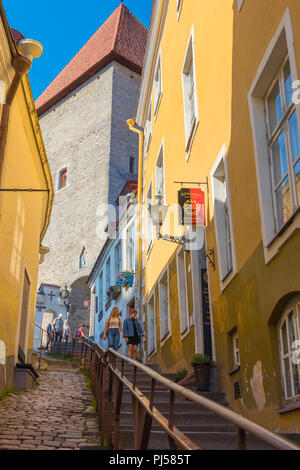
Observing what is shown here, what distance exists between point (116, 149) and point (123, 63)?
697cm

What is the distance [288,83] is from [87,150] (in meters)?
33.1

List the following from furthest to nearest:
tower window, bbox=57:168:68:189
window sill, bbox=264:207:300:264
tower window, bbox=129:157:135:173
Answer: tower window, bbox=57:168:68:189 → tower window, bbox=129:157:135:173 → window sill, bbox=264:207:300:264

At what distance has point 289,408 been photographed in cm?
516

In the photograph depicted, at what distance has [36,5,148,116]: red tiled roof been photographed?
130 feet

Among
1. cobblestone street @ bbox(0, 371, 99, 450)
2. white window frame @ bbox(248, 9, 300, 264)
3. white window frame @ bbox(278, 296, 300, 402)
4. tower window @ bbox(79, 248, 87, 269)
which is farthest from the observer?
tower window @ bbox(79, 248, 87, 269)

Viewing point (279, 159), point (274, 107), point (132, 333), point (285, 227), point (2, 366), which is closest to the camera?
point (285, 227)

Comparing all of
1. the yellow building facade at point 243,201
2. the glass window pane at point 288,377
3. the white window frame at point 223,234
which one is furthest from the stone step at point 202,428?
the white window frame at point 223,234

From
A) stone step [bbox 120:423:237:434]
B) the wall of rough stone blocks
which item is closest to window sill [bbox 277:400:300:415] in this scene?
stone step [bbox 120:423:237:434]

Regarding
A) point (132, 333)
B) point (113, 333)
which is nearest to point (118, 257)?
point (113, 333)

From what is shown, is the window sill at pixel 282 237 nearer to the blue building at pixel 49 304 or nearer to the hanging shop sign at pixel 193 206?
the hanging shop sign at pixel 193 206

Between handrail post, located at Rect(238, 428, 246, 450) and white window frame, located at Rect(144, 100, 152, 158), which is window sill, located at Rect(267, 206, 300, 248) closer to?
handrail post, located at Rect(238, 428, 246, 450)

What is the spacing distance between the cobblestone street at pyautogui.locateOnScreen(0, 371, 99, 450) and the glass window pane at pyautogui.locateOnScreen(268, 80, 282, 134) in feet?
12.9

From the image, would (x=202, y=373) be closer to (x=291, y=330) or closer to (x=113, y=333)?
(x=291, y=330)

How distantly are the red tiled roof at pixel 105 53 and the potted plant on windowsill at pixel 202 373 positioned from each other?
3356 cm
